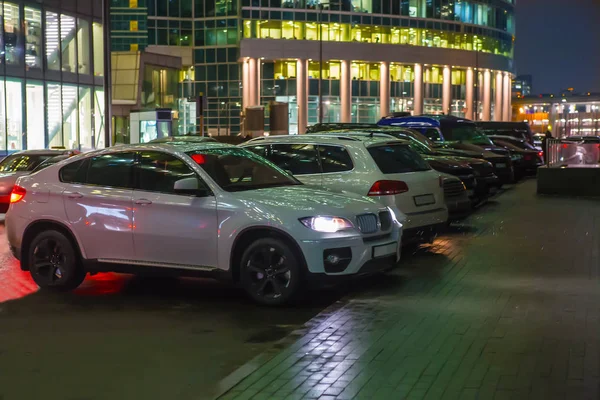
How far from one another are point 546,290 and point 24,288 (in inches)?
238

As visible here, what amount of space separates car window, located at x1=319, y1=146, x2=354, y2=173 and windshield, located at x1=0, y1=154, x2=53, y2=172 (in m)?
9.35

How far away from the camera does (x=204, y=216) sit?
9891mm

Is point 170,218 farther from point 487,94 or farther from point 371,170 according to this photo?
point 487,94

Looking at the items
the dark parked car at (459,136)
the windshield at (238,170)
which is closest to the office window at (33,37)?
the dark parked car at (459,136)

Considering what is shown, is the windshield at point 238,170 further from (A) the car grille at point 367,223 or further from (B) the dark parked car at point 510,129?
(B) the dark parked car at point 510,129

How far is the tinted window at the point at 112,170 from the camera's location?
1055 centimetres

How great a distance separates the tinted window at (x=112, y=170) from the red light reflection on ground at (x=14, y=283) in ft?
4.96

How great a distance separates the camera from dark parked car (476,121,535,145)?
130 ft

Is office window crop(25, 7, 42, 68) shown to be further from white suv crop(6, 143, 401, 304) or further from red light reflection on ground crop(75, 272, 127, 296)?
white suv crop(6, 143, 401, 304)

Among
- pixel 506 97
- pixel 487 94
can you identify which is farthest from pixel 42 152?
pixel 506 97

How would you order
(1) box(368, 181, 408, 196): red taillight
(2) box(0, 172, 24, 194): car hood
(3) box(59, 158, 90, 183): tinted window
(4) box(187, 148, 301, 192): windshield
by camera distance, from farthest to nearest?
1. (2) box(0, 172, 24, 194): car hood
2. (1) box(368, 181, 408, 196): red taillight
3. (3) box(59, 158, 90, 183): tinted window
4. (4) box(187, 148, 301, 192): windshield

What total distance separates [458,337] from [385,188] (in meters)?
4.93

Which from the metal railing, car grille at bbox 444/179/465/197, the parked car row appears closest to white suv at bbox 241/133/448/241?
the parked car row

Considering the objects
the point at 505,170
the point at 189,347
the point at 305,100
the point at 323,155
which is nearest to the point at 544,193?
the point at 505,170
